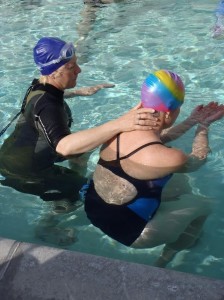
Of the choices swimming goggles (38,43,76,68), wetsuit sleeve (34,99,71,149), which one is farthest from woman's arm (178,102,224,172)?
swimming goggles (38,43,76,68)

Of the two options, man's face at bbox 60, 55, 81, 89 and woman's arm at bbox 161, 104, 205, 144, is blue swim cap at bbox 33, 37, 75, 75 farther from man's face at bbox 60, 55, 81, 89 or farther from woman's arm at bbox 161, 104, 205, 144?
woman's arm at bbox 161, 104, 205, 144

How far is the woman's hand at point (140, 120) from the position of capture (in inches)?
117

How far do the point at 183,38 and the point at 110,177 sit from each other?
5.85 metres

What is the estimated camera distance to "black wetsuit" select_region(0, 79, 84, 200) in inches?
132

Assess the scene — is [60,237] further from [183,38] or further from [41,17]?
[41,17]

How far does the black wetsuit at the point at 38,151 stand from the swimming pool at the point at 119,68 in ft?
1.23

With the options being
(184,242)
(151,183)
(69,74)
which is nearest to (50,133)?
(69,74)

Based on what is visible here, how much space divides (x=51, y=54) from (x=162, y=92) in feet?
3.58

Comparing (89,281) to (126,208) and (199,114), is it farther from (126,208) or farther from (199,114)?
(199,114)

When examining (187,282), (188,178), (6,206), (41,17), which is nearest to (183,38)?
(41,17)

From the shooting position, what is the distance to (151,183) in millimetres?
3162

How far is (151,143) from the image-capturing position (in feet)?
9.70

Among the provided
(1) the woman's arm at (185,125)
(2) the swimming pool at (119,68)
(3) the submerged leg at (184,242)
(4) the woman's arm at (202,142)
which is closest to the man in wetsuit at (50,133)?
(2) the swimming pool at (119,68)

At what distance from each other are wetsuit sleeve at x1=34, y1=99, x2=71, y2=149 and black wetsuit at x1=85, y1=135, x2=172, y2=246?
374 millimetres
